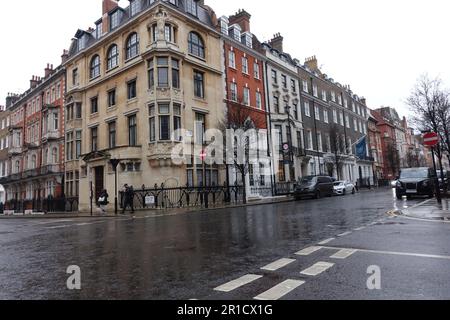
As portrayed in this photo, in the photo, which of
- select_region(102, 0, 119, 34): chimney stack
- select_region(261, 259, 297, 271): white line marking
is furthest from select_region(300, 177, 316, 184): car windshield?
select_region(102, 0, 119, 34): chimney stack

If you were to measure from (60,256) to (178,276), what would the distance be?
3300 millimetres

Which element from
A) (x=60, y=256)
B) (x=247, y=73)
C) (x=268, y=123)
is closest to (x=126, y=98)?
(x=247, y=73)

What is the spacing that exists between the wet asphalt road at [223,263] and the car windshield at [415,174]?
12686 millimetres

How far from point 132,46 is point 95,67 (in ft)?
21.2

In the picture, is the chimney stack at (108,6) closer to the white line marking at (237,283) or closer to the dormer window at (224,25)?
the dormer window at (224,25)

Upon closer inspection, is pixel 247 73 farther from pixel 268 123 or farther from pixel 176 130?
pixel 176 130

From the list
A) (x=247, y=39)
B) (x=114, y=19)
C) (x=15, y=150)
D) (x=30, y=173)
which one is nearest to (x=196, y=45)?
(x=247, y=39)

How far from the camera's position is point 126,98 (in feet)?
90.8

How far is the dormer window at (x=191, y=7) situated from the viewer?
28303mm

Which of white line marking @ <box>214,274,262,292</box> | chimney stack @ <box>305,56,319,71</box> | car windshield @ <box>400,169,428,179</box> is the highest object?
chimney stack @ <box>305,56,319,71</box>

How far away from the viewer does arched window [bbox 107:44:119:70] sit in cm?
2937

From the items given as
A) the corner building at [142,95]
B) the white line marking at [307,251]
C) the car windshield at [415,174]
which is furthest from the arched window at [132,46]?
the white line marking at [307,251]

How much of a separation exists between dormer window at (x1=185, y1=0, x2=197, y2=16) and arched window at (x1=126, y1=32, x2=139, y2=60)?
200 inches

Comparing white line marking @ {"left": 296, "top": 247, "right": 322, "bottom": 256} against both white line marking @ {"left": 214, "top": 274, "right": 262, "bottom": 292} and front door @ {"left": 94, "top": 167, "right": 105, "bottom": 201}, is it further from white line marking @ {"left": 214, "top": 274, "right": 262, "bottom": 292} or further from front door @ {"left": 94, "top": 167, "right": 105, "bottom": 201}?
front door @ {"left": 94, "top": 167, "right": 105, "bottom": 201}
